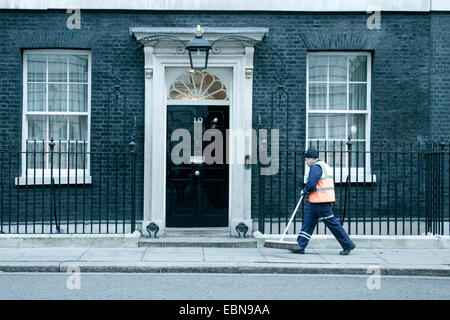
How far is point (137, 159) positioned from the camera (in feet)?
37.3

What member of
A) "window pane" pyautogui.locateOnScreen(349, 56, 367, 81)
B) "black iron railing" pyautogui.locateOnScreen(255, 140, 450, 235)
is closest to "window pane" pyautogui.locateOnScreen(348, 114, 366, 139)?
"black iron railing" pyautogui.locateOnScreen(255, 140, 450, 235)

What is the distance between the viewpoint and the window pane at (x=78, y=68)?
1152 centimetres

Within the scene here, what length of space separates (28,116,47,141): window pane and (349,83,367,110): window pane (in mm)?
5870

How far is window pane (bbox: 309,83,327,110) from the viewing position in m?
11.8

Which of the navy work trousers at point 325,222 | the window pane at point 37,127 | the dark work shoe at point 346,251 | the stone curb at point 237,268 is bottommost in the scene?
the stone curb at point 237,268

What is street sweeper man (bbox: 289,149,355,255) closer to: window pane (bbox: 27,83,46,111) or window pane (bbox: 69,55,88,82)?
window pane (bbox: 69,55,88,82)

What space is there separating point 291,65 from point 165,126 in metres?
2.63

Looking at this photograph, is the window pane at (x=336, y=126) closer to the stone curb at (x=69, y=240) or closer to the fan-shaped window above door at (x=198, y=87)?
the fan-shaped window above door at (x=198, y=87)

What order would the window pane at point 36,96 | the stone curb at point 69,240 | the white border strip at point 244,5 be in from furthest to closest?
1. the window pane at point 36,96
2. the white border strip at point 244,5
3. the stone curb at point 69,240

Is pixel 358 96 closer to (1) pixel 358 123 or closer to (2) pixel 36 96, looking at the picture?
(1) pixel 358 123

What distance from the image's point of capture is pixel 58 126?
1155 cm

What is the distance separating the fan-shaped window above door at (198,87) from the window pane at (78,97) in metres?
1.62

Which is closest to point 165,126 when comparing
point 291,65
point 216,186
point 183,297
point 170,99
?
point 170,99

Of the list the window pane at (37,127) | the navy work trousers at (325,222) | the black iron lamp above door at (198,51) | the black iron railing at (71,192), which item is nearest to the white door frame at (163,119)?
the black iron lamp above door at (198,51)
